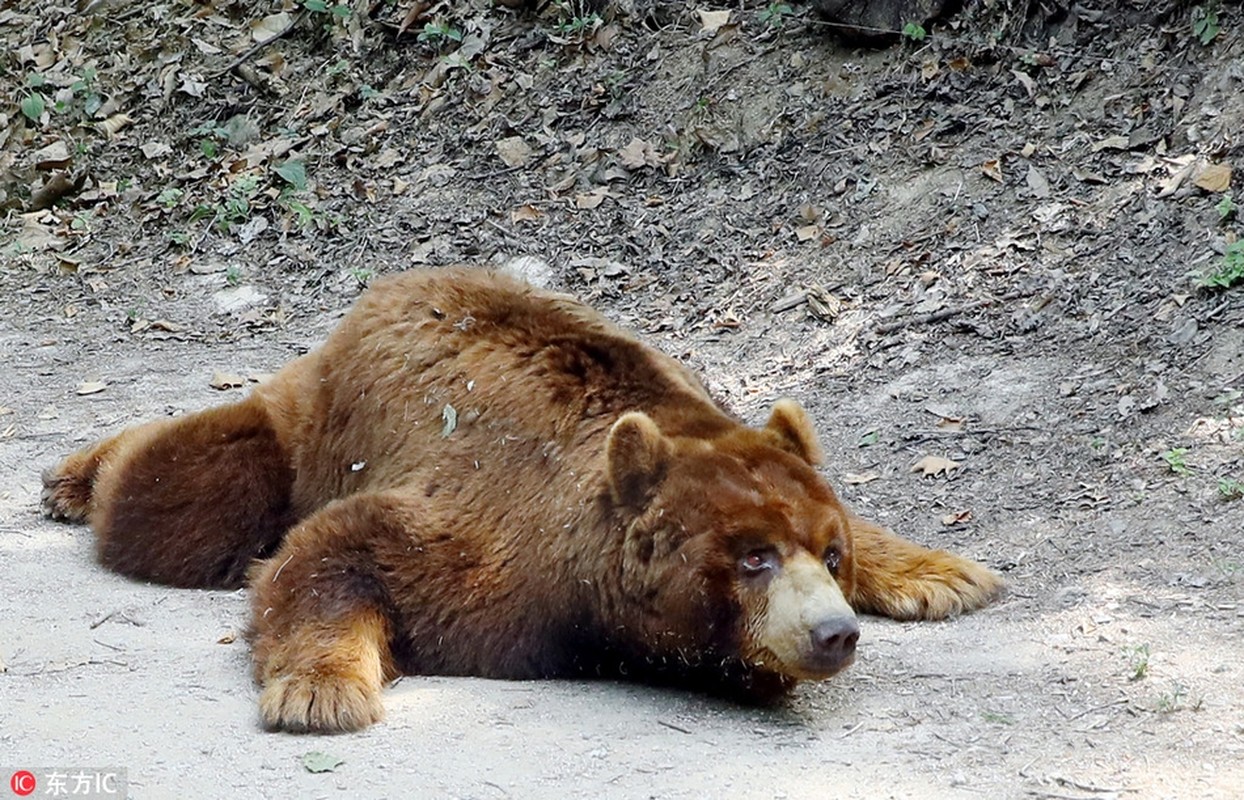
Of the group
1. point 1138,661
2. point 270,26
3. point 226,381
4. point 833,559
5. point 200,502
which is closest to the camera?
point 1138,661

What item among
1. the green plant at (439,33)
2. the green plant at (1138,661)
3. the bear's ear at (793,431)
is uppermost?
the bear's ear at (793,431)

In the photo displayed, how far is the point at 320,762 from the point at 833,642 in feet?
5.26

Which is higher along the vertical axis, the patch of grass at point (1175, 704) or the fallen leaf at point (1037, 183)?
the fallen leaf at point (1037, 183)

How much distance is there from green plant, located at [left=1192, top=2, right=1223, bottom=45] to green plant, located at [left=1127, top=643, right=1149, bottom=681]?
531cm

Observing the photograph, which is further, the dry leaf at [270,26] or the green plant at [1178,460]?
the dry leaf at [270,26]

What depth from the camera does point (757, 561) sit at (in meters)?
4.66

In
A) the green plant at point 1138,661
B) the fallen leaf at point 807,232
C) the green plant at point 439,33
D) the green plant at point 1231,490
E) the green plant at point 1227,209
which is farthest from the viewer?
the green plant at point 439,33

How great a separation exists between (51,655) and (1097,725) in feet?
12.2

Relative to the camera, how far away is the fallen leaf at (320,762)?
434 centimetres

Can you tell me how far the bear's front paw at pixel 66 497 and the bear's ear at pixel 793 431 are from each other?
3.81 m

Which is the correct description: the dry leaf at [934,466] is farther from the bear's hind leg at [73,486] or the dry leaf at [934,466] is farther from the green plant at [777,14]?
the green plant at [777,14]

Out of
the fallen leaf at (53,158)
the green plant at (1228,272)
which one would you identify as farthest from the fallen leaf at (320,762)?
the fallen leaf at (53,158)

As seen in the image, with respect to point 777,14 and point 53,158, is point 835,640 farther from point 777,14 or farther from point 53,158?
point 53,158

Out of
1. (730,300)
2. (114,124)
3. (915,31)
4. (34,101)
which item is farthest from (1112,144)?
(34,101)
